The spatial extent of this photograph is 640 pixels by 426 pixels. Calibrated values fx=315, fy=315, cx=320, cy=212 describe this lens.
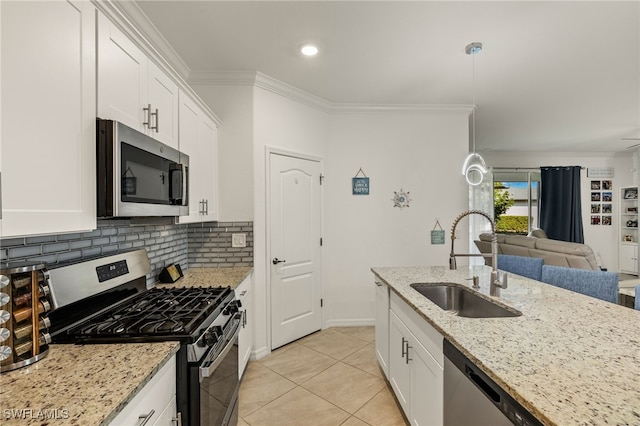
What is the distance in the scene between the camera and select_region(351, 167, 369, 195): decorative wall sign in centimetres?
389

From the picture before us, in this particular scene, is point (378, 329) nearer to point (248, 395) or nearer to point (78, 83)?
point (248, 395)

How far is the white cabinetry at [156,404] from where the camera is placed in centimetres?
94

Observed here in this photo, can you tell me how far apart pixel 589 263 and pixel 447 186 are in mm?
1763

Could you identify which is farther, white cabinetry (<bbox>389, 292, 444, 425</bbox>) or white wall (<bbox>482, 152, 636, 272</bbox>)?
white wall (<bbox>482, 152, 636, 272</bbox>)

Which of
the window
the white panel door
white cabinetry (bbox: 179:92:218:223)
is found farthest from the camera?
the window

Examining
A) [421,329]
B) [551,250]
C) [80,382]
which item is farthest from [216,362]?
[551,250]

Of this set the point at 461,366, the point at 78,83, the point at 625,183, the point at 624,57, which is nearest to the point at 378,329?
the point at 461,366

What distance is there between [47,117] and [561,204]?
8.49 metres

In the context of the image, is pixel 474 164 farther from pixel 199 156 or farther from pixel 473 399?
pixel 199 156

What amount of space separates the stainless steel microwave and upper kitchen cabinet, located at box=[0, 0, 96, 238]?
4cm

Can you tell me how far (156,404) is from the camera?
3.64ft

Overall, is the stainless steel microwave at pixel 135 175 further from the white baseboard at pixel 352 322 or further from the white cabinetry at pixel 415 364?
the white baseboard at pixel 352 322

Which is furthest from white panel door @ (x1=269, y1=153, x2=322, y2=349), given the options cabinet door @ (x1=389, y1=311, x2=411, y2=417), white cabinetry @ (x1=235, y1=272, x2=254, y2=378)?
cabinet door @ (x1=389, y1=311, x2=411, y2=417)

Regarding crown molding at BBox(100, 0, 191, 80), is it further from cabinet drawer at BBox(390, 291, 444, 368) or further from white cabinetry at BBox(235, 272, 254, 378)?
cabinet drawer at BBox(390, 291, 444, 368)
